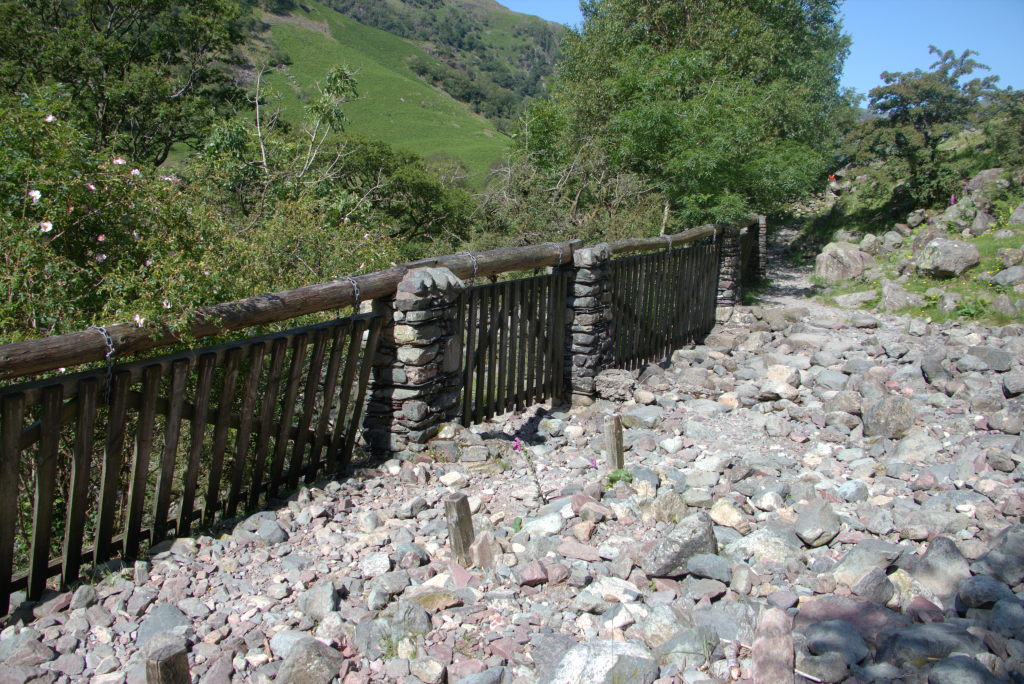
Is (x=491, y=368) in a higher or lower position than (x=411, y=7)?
lower

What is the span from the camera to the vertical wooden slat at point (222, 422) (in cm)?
439

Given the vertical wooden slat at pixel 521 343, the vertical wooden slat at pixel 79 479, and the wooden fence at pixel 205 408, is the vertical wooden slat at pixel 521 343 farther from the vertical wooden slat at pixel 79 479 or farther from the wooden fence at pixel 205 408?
the vertical wooden slat at pixel 79 479

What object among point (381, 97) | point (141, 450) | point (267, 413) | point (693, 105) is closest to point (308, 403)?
point (267, 413)

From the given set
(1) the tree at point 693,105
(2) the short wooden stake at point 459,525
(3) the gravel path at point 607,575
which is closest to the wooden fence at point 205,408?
(3) the gravel path at point 607,575

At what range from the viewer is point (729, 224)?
39.3ft

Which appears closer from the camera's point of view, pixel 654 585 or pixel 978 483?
pixel 654 585

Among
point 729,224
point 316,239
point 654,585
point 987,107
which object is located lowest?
point 654,585

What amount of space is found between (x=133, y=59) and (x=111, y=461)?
18.6m

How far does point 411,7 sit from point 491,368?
150m

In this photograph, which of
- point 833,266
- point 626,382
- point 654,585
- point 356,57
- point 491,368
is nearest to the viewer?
point 654,585

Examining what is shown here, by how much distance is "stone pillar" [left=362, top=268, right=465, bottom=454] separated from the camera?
18.3 feet

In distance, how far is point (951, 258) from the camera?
502 inches

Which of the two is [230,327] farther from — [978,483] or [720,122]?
[720,122]

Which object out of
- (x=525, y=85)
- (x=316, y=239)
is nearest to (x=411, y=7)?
(x=525, y=85)
